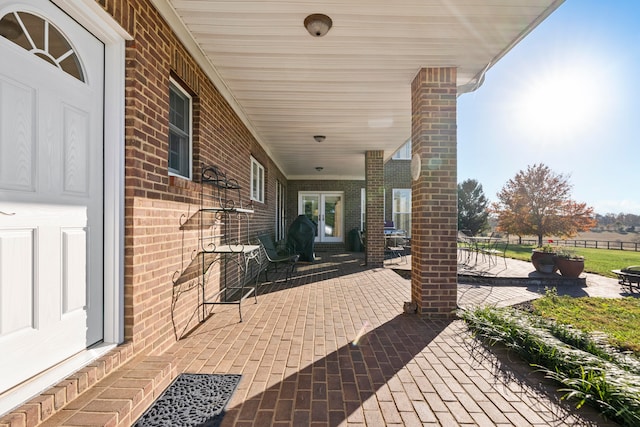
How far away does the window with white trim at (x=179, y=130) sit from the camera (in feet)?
9.93

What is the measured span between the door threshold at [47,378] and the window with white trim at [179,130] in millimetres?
1676

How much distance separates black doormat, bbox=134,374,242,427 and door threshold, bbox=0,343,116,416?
1.55ft

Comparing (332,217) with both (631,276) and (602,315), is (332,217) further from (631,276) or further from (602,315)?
(602,315)

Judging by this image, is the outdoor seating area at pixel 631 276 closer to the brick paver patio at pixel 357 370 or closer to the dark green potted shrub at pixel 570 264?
the dark green potted shrub at pixel 570 264

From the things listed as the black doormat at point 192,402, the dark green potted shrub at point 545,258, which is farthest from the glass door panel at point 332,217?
the black doormat at point 192,402

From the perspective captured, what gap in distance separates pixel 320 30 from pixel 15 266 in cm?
276

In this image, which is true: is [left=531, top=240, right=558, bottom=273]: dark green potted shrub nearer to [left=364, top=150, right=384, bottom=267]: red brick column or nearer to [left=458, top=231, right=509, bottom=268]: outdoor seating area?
[left=458, top=231, right=509, bottom=268]: outdoor seating area

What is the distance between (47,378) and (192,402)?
0.77 metres

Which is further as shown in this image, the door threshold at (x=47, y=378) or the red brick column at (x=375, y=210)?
the red brick column at (x=375, y=210)

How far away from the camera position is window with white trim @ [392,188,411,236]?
43.0 feet

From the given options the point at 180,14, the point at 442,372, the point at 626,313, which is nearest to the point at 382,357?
the point at 442,372

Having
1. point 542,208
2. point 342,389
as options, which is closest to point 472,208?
point 542,208

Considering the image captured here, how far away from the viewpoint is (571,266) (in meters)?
6.18

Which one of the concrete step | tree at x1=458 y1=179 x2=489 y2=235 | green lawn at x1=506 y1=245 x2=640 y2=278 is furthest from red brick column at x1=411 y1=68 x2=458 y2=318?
tree at x1=458 y1=179 x2=489 y2=235
